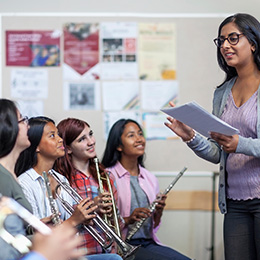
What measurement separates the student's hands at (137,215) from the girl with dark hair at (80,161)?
101mm

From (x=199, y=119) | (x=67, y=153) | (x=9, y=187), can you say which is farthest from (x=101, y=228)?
(x=9, y=187)

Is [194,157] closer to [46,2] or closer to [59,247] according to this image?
[46,2]

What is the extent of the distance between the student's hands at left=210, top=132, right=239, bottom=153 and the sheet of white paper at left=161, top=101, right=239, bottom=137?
0.02m

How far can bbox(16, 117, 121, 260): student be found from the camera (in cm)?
207

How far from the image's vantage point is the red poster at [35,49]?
3225 mm

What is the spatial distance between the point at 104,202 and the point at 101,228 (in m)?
0.15

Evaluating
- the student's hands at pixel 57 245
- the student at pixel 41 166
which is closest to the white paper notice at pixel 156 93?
the student at pixel 41 166

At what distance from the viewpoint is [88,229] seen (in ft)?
Result: 7.33

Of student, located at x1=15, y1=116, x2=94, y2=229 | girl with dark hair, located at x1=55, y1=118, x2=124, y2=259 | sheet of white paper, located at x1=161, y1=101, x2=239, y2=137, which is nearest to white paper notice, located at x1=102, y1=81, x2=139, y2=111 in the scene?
girl with dark hair, located at x1=55, y1=118, x2=124, y2=259

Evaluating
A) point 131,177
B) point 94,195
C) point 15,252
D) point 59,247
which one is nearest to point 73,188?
point 94,195

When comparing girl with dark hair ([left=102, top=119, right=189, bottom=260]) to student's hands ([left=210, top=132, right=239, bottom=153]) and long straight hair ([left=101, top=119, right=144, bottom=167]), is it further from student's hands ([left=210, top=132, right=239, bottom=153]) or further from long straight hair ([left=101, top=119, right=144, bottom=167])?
student's hands ([left=210, top=132, right=239, bottom=153])

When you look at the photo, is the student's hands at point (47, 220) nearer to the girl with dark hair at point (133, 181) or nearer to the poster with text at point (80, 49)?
the girl with dark hair at point (133, 181)

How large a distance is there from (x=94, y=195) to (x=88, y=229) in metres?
0.27

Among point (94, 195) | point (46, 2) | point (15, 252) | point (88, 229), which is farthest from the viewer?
point (46, 2)
